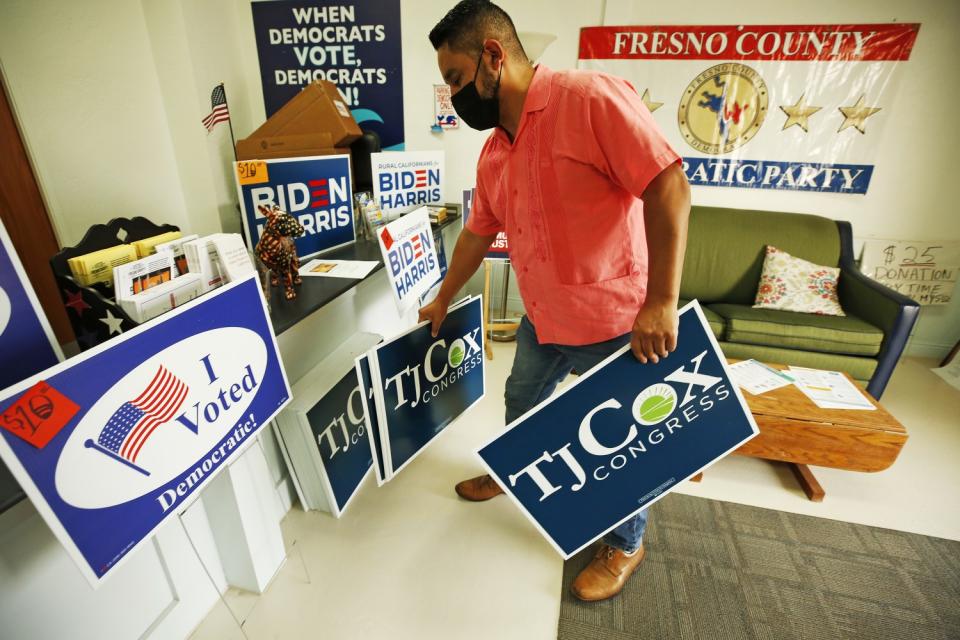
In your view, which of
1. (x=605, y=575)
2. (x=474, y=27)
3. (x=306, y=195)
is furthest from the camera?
(x=306, y=195)

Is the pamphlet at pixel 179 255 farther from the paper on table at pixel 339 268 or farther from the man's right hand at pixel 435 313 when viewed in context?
the man's right hand at pixel 435 313

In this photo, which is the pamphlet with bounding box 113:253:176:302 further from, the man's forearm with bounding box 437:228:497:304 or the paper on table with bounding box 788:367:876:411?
the paper on table with bounding box 788:367:876:411

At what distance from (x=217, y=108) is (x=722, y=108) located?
→ 3.05 m

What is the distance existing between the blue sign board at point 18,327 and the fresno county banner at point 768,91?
2.98 metres

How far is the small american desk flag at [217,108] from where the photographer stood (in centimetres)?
253

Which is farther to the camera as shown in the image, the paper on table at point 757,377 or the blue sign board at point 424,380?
the paper on table at point 757,377

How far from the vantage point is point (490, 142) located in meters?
1.26

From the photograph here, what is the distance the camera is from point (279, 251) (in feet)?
4.65

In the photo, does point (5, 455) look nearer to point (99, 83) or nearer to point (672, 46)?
point (99, 83)

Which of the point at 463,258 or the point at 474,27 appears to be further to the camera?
the point at 463,258

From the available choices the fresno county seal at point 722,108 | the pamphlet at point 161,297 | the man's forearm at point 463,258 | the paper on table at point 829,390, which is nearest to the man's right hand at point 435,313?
the man's forearm at point 463,258

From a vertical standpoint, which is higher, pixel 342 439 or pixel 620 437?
pixel 620 437

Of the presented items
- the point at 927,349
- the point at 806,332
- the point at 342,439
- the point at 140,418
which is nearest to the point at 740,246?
the point at 806,332

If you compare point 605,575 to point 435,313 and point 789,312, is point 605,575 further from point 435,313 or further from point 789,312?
point 789,312
